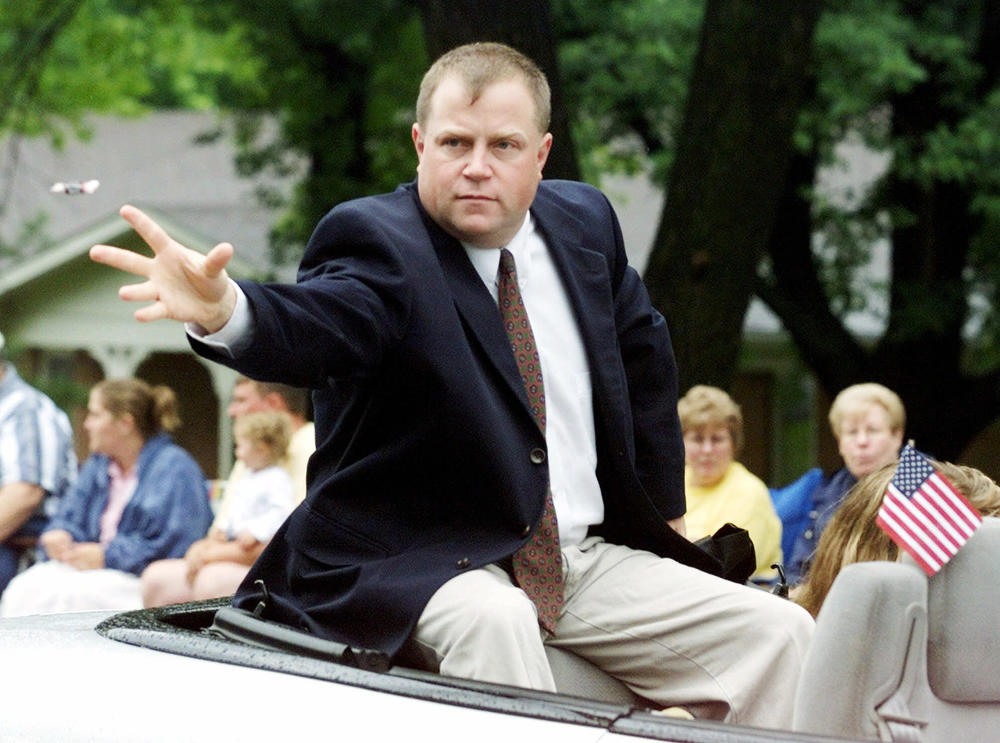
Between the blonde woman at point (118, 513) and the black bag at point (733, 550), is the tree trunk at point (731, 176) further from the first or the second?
the black bag at point (733, 550)

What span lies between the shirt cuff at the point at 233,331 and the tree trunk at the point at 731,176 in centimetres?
572

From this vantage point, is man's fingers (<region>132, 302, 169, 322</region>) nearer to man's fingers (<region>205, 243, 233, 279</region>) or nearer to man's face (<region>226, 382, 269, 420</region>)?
man's fingers (<region>205, 243, 233, 279</region>)

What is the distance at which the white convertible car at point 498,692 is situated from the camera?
2299 mm

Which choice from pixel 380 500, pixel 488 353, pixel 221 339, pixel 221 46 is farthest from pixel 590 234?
pixel 221 46

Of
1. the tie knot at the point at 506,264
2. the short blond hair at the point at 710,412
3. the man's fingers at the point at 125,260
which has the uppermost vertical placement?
the tie knot at the point at 506,264

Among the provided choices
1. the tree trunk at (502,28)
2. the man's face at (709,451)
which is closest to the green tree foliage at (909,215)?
the tree trunk at (502,28)

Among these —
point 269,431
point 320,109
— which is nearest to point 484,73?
point 269,431

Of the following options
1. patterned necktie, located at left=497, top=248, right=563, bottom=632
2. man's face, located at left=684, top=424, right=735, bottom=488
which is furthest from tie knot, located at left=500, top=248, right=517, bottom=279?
man's face, located at left=684, top=424, right=735, bottom=488

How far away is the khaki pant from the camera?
8.79ft

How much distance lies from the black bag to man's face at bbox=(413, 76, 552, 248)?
0.88 m

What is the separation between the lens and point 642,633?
2.98 metres

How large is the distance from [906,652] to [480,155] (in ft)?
3.88

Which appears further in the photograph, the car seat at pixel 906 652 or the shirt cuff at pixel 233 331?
the shirt cuff at pixel 233 331

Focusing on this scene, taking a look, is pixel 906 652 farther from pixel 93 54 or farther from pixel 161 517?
pixel 93 54
